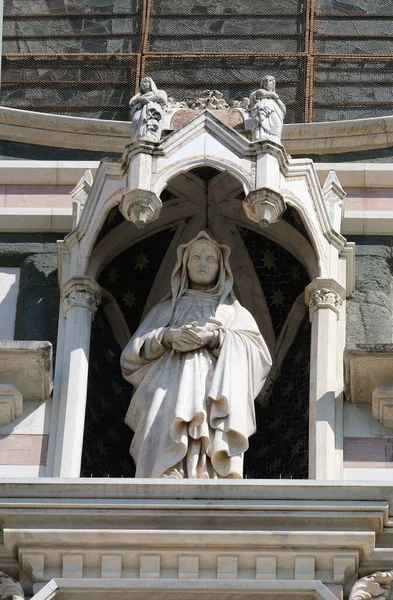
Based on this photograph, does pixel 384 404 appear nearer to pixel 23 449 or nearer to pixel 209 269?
pixel 209 269

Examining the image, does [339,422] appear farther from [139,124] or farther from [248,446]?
[139,124]

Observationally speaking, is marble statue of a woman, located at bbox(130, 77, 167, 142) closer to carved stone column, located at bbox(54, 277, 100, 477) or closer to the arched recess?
the arched recess

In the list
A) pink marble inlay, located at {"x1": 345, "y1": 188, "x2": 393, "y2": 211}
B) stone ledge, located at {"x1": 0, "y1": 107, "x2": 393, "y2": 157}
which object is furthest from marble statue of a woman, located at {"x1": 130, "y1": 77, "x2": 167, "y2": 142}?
pink marble inlay, located at {"x1": 345, "y1": 188, "x2": 393, "y2": 211}

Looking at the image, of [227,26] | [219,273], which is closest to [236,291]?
[219,273]

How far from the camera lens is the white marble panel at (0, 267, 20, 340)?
16594mm

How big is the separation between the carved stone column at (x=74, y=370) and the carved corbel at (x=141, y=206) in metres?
0.53

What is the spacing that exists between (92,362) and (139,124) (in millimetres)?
1423

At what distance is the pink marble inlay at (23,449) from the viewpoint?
15.6m

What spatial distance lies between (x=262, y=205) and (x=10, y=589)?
9.47 feet

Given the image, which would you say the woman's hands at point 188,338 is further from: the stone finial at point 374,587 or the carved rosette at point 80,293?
the stone finial at point 374,587

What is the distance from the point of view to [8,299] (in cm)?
1677

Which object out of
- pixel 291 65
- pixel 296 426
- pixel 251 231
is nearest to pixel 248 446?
pixel 296 426

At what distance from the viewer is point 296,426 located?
53.2 ft

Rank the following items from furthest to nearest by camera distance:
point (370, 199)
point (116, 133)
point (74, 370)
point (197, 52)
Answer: point (197, 52)
point (116, 133)
point (370, 199)
point (74, 370)
